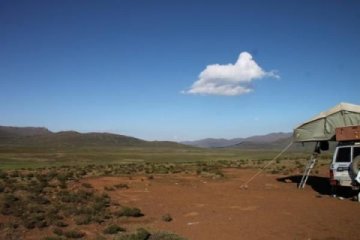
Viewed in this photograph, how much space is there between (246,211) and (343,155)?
4.57 m

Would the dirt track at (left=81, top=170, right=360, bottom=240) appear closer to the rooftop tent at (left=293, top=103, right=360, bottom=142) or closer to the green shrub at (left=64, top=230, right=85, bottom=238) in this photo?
the green shrub at (left=64, top=230, right=85, bottom=238)

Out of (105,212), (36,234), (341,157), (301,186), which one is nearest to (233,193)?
(301,186)

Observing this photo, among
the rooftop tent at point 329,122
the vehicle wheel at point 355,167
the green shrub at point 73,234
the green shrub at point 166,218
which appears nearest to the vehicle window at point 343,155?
the vehicle wheel at point 355,167

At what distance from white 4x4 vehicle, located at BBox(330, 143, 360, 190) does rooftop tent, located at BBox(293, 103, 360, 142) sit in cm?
220

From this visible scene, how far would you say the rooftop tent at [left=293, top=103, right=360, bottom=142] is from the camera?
58.7 ft

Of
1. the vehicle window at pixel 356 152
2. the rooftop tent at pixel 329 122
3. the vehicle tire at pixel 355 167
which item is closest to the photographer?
the vehicle tire at pixel 355 167

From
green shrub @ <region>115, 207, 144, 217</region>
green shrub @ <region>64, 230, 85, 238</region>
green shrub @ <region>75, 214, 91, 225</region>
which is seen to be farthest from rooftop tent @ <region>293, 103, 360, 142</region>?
green shrub @ <region>64, 230, 85, 238</region>

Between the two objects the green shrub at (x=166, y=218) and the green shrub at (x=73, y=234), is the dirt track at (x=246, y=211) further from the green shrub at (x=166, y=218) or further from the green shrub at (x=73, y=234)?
the green shrub at (x=73, y=234)

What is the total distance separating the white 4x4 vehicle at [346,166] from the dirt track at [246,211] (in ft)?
2.31

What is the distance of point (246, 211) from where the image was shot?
14.0 m

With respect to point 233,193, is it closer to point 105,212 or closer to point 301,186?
point 301,186

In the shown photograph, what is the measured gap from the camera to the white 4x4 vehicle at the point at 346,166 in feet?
47.4

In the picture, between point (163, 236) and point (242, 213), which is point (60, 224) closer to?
point (163, 236)

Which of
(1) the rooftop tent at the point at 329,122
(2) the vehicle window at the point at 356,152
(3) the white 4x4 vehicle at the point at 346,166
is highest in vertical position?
(1) the rooftop tent at the point at 329,122
